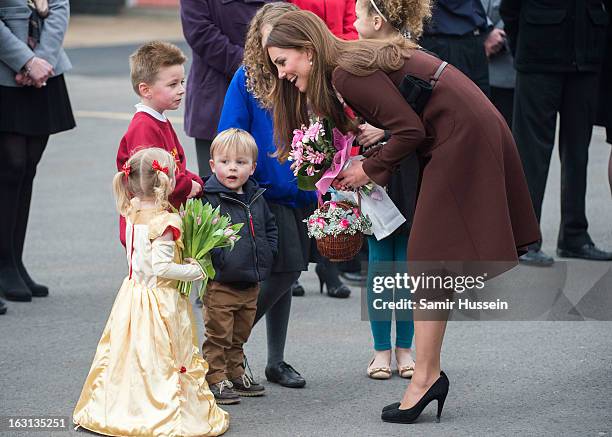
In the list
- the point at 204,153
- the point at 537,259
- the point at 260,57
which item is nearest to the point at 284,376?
the point at 260,57

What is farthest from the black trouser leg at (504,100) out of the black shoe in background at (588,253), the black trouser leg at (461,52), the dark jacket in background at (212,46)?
the dark jacket in background at (212,46)

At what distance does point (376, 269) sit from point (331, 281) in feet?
5.18

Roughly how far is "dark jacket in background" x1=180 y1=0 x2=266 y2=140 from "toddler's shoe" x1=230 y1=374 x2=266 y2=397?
1981mm

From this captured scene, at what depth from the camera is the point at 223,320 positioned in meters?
5.30

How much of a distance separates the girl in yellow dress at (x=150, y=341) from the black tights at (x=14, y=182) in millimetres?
2345

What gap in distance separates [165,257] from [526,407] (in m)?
1.72

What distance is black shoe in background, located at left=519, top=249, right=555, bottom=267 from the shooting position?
7781mm

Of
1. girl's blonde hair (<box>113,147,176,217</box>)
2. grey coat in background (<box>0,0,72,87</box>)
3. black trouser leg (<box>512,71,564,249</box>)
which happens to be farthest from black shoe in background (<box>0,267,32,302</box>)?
black trouser leg (<box>512,71,564,249</box>)

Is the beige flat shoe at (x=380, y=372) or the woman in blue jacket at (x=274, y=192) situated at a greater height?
the woman in blue jacket at (x=274, y=192)

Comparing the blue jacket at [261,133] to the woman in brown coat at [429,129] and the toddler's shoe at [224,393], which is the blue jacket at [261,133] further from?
the toddler's shoe at [224,393]

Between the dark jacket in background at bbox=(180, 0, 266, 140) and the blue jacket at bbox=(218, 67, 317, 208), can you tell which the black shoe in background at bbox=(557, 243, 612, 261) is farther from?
the blue jacket at bbox=(218, 67, 317, 208)

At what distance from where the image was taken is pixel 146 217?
490 centimetres

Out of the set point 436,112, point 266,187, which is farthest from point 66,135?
point 436,112

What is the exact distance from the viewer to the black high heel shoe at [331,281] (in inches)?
286
